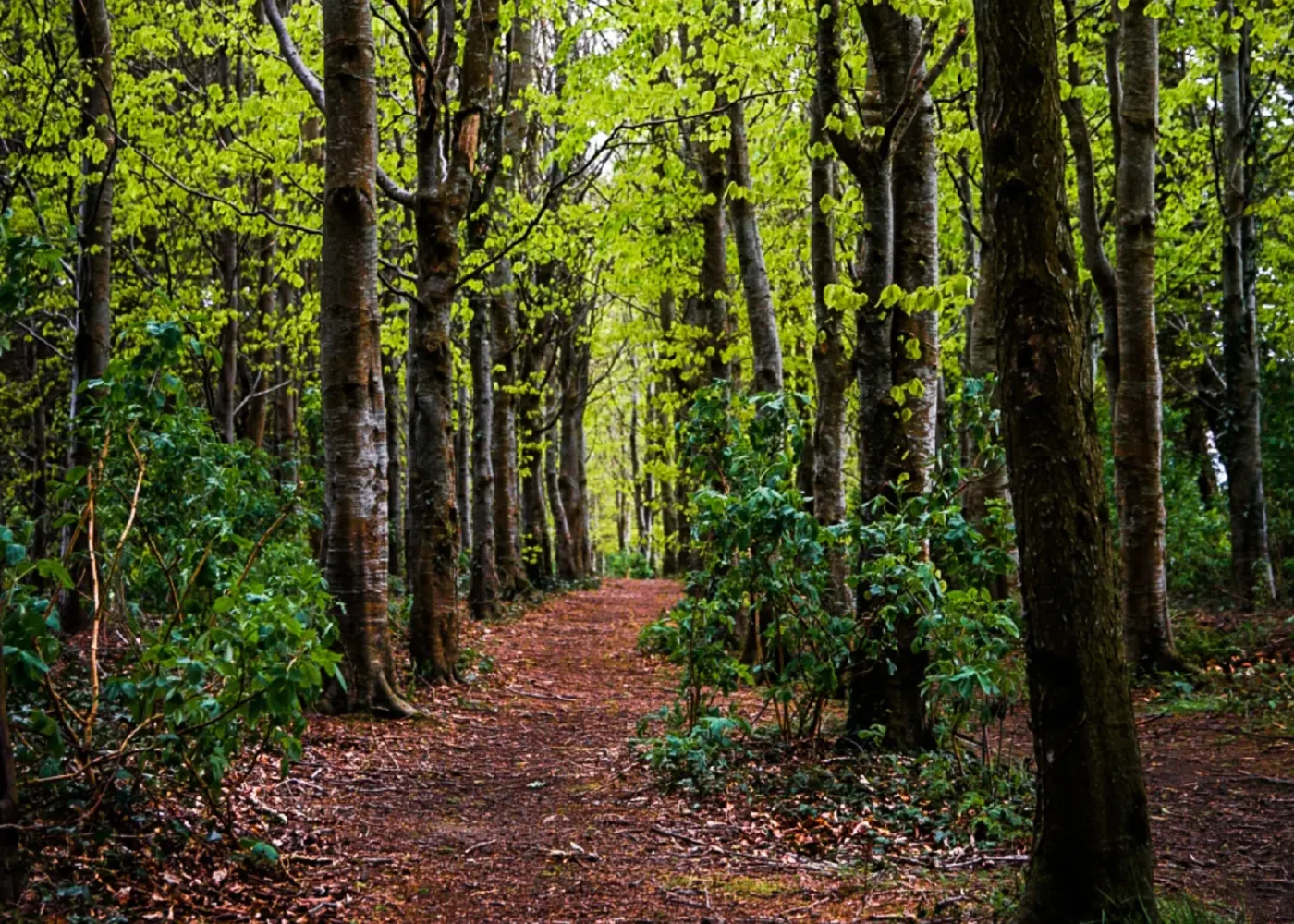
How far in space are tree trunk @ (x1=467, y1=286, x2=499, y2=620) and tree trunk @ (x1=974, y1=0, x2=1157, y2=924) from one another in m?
11.6

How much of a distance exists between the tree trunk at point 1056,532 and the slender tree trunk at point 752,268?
714cm

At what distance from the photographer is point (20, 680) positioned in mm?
3021

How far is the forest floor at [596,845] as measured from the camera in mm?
3869

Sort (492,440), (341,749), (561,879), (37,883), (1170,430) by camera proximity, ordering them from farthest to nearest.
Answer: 1. (492,440)
2. (1170,430)
3. (341,749)
4. (561,879)
5. (37,883)

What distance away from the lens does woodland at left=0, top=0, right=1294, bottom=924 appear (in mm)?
3248

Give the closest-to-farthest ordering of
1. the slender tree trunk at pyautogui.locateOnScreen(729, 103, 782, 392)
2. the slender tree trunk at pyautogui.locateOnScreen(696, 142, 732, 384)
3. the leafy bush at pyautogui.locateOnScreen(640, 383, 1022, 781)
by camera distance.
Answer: the leafy bush at pyautogui.locateOnScreen(640, 383, 1022, 781), the slender tree trunk at pyautogui.locateOnScreen(729, 103, 782, 392), the slender tree trunk at pyautogui.locateOnScreen(696, 142, 732, 384)

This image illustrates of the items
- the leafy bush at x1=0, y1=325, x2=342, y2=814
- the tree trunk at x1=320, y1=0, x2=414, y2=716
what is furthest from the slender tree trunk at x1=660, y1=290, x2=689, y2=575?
the leafy bush at x1=0, y1=325, x2=342, y2=814

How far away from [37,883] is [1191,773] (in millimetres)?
6299

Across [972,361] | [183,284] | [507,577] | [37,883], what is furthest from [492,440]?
[37,883]

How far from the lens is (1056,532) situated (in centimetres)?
316

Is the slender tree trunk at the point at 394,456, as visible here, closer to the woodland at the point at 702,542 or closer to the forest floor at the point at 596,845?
the woodland at the point at 702,542

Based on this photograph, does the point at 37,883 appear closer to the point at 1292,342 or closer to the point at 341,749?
the point at 341,749

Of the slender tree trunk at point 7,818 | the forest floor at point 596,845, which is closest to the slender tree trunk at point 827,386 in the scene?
the forest floor at point 596,845

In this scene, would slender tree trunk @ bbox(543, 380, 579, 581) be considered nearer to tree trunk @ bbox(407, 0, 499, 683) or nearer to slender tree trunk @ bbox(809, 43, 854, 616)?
tree trunk @ bbox(407, 0, 499, 683)
